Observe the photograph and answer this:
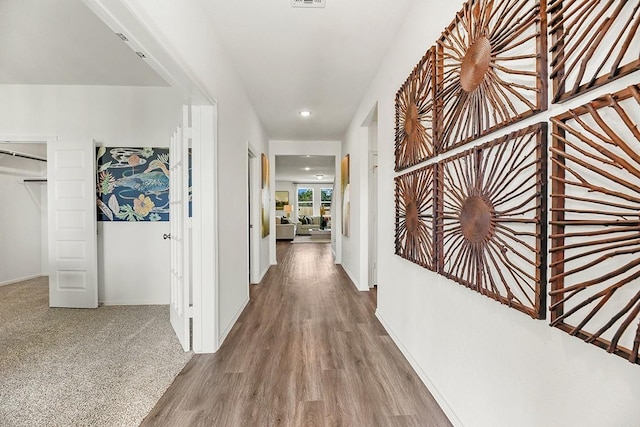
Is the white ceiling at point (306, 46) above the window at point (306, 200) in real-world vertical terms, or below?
above

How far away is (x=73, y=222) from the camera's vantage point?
11.6ft

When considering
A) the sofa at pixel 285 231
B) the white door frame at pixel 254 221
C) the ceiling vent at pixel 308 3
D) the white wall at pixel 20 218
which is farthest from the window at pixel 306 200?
the ceiling vent at pixel 308 3

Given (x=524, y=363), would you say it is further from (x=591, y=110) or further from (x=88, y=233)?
(x=88, y=233)

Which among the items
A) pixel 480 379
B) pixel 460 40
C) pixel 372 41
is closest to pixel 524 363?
pixel 480 379

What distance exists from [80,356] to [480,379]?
2805 millimetres

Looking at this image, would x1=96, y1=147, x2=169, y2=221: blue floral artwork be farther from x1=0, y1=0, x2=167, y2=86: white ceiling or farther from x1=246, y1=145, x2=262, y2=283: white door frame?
x1=246, y1=145, x2=262, y2=283: white door frame

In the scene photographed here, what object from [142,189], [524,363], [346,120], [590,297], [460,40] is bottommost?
[524,363]

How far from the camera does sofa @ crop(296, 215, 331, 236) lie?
44.1 ft

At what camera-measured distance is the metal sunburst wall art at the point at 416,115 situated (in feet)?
6.28

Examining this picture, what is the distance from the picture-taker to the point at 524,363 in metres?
1.12

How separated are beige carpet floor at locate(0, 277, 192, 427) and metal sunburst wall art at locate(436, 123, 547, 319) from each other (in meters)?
1.97

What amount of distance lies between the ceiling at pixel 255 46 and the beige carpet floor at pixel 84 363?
2589 millimetres

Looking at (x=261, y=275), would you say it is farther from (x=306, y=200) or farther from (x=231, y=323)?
(x=306, y=200)

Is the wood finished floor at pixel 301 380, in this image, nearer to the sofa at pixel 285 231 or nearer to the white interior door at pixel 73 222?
the white interior door at pixel 73 222
